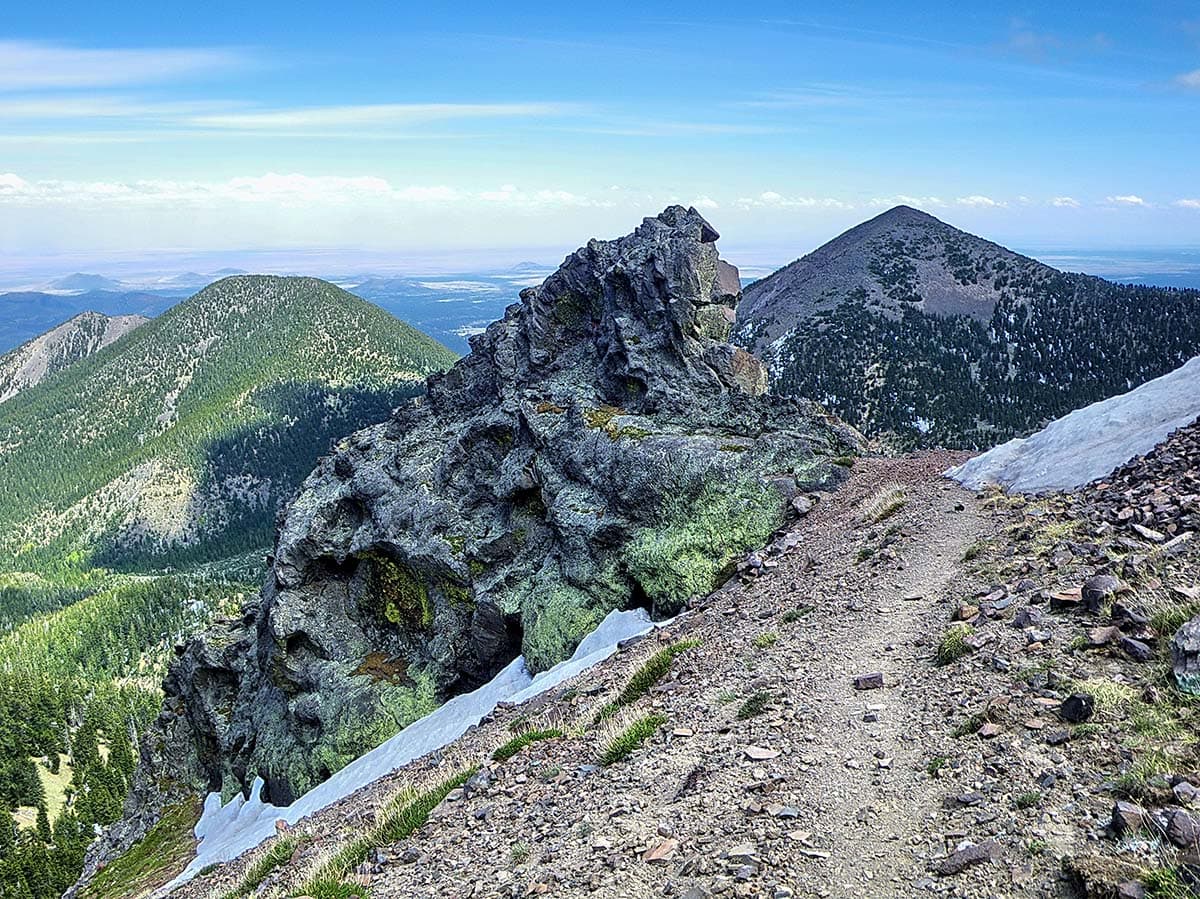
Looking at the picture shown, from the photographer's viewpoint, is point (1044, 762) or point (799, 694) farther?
point (799, 694)

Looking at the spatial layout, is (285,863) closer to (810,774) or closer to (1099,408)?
(810,774)

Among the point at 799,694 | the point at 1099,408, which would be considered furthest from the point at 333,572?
the point at 1099,408

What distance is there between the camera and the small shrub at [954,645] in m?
11.7

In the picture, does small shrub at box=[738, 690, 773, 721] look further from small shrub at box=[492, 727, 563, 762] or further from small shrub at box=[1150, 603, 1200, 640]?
small shrub at box=[1150, 603, 1200, 640]

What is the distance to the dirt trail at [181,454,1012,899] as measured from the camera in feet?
25.6

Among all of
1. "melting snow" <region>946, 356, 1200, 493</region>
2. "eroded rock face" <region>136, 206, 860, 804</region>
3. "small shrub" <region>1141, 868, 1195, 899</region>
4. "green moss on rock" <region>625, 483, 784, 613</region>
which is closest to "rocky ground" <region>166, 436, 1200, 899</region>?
"small shrub" <region>1141, 868, 1195, 899</region>

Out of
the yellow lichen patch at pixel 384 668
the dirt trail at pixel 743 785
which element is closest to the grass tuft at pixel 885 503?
the dirt trail at pixel 743 785

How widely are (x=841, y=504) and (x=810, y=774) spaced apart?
17.8m

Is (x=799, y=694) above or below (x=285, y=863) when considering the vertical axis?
above

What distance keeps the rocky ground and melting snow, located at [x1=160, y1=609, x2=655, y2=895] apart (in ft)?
16.3

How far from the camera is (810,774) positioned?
9.44 meters

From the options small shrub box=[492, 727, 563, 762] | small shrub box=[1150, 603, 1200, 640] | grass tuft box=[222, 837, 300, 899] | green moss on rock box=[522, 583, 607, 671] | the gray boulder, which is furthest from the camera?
green moss on rock box=[522, 583, 607, 671]

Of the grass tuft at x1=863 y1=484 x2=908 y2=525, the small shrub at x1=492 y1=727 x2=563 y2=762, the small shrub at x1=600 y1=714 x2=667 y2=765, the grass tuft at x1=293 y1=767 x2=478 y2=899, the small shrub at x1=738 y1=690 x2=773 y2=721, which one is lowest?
the grass tuft at x1=293 y1=767 x2=478 y2=899

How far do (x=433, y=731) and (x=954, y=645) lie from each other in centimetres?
1758
